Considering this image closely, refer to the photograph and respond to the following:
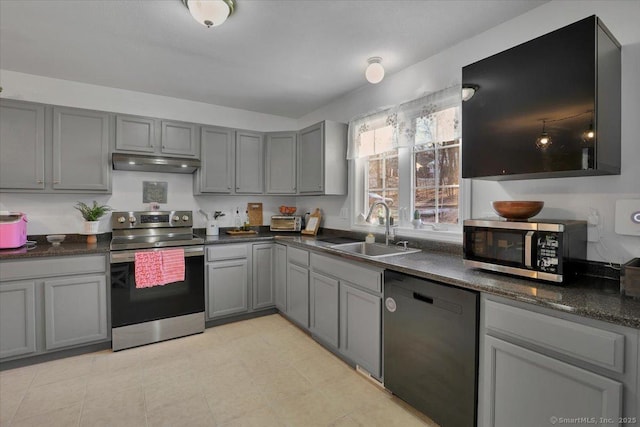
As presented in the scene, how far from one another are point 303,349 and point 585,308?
210 cm

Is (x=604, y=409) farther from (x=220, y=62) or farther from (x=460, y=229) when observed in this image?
(x=220, y=62)

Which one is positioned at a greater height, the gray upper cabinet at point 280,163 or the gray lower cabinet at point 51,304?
the gray upper cabinet at point 280,163

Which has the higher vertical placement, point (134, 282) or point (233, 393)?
point (134, 282)

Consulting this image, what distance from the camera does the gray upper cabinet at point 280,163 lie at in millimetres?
3781

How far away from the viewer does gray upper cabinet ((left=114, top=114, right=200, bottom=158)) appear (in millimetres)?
3072

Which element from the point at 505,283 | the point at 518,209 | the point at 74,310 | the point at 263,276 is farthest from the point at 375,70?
the point at 74,310

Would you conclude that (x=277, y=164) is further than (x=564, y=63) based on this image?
Yes

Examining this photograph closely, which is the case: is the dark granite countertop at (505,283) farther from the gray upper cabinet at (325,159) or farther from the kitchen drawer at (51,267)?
the gray upper cabinet at (325,159)

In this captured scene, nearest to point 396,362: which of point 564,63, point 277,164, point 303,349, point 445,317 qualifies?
point 445,317

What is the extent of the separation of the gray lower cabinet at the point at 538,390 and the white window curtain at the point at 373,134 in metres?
1.83

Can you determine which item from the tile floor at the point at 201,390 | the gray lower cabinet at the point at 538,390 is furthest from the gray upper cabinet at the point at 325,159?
the gray lower cabinet at the point at 538,390

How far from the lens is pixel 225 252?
3.23 meters

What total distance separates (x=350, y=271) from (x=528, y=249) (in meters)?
1.18

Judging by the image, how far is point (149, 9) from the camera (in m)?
1.92
